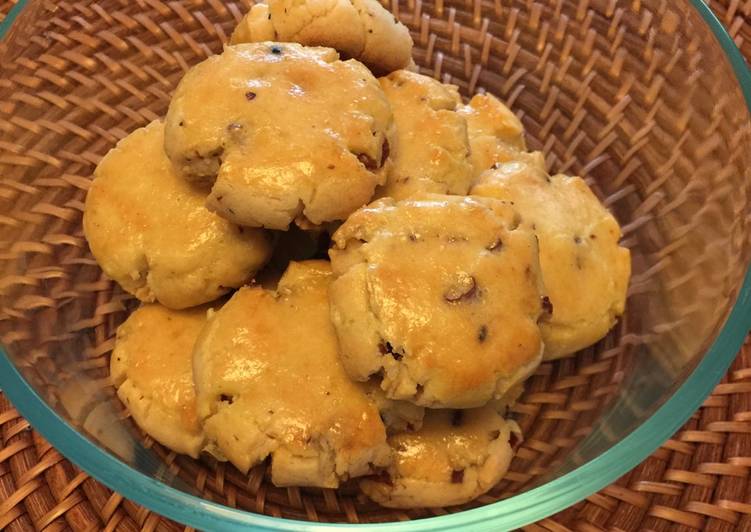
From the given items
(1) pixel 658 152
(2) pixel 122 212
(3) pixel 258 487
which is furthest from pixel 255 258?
(1) pixel 658 152

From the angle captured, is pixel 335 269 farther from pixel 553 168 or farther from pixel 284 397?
pixel 553 168

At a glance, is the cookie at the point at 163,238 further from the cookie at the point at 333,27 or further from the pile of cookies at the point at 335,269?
the cookie at the point at 333,27

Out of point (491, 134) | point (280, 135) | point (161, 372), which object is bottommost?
point (161, 372)

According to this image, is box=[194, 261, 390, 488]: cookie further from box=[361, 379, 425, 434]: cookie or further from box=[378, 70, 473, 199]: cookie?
box=[378, 70, 473, 199]: cookie

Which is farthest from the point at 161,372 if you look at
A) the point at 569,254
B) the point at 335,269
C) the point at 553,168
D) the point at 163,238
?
the point at 553,168

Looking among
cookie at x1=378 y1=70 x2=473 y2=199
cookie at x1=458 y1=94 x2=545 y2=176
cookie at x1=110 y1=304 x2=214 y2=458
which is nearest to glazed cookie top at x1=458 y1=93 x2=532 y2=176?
cookie at x1=458 y1=94 x2=545 y2=176

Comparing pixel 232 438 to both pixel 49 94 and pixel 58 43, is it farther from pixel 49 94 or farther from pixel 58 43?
pixel 58 43

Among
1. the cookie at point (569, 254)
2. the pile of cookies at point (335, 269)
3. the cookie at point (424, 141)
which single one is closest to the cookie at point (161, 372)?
the pile of cookies at point (335, 269)
